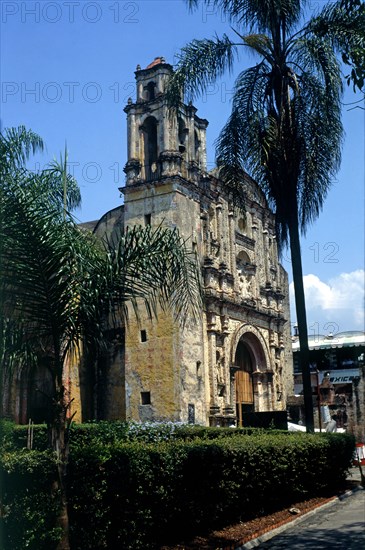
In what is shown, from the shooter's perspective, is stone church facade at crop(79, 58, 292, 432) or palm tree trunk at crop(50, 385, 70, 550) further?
stone church facade at crop(79, 58, 292, 432)

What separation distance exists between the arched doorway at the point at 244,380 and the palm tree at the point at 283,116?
15.4 m

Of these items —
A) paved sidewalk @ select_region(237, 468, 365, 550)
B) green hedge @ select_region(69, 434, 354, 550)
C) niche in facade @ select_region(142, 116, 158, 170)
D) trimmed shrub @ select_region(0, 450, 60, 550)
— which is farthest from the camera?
niche in facade @ select_region(142, 116, 158, 170)

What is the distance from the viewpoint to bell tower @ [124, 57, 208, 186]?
26859mm

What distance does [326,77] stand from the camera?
47.7 ft

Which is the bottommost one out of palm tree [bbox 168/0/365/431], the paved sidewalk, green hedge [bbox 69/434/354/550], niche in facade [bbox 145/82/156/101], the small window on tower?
the paved sidewalk

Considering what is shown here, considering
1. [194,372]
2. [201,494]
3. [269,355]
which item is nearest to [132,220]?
[194,372]

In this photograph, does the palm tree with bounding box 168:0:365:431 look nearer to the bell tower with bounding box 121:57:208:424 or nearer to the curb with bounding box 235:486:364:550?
the curb with bounding box 235:486:364:550

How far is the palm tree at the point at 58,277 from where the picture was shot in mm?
7422

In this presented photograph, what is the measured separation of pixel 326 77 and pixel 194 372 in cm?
1391

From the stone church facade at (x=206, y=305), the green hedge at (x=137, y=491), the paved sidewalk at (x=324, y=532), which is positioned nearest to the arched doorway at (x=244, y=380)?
the stone church facade at (x=206, y=305)

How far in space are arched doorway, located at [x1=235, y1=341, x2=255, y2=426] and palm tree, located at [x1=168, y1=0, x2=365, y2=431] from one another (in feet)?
50.4

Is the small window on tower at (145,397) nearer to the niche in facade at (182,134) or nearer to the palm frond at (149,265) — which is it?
the niche in facade at (182,134)

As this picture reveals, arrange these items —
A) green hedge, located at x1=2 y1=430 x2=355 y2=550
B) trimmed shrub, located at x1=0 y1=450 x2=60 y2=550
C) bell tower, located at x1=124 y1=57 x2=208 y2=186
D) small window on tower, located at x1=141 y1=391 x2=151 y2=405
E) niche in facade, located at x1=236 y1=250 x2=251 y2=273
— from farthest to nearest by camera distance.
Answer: niche in facade, located at x1=236 y1=250 x2=251 y2=273, bell tower, located at x1=124 y1=57 x2=208 y2=186, small window on tower, located at x1=141 y1=391 x2=151 y2=405, green hedge, located at x1=2 y1=430 x2=355 y2=550, trimmed shrub, located at x1=0 y1=450 x2=60 y2=550

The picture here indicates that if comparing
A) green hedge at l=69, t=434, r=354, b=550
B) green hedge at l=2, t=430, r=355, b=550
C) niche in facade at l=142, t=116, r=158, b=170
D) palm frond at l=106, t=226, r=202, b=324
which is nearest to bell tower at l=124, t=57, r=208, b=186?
niche in facade at l=142, t=116, r=158, b=170
